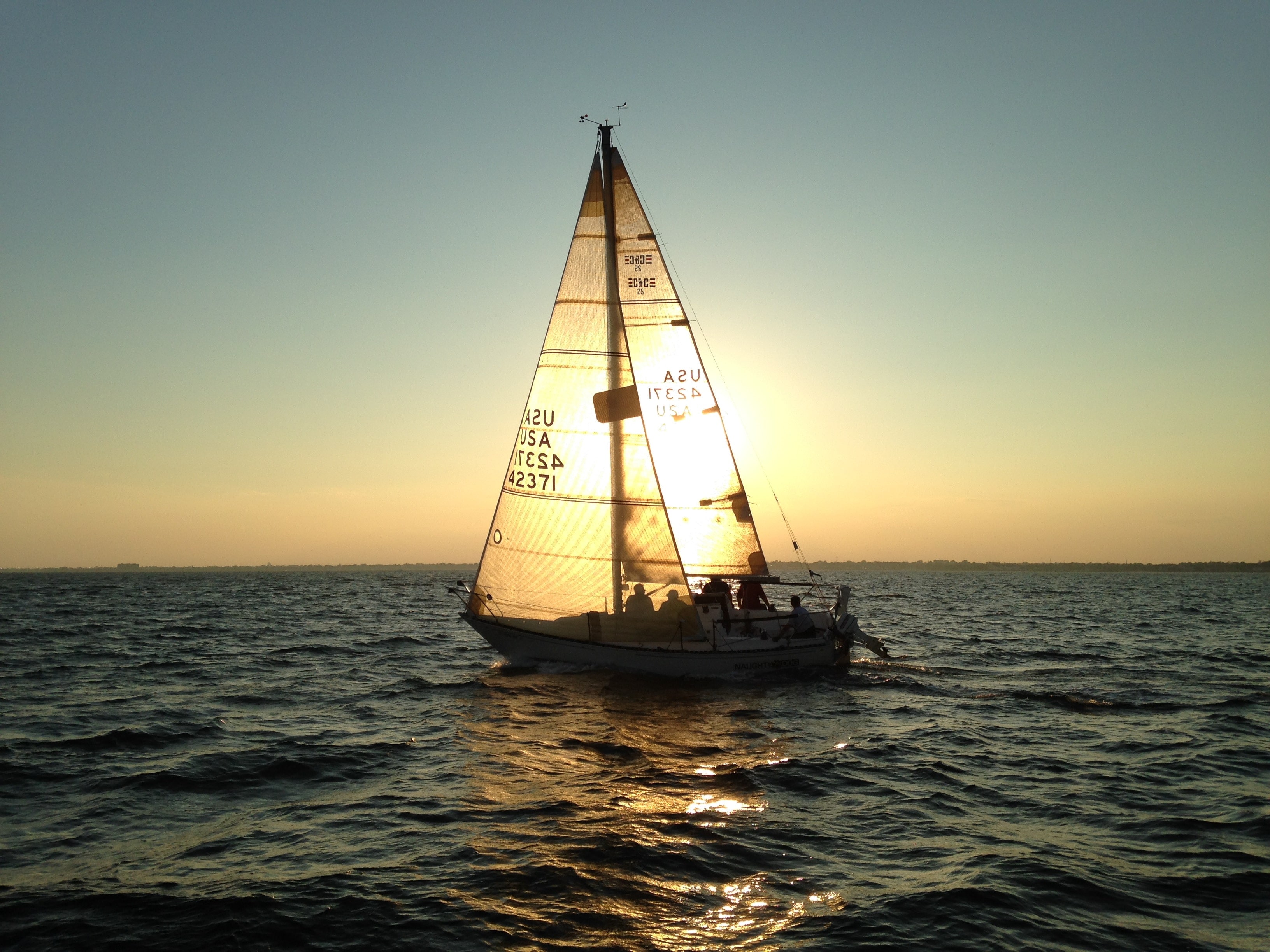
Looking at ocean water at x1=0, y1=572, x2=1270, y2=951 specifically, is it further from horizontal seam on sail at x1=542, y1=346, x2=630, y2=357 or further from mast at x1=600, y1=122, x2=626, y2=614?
horizontal seam on sail at x1=542, y1=346, x2=630, y2=357

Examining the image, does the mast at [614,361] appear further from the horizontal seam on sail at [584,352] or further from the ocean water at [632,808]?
the ocean water at [632,808]

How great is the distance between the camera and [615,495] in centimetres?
2197

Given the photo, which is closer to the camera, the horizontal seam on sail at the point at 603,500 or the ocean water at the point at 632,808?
the ocean water at the point at 632,808

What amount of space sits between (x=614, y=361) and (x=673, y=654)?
7697 millimetres

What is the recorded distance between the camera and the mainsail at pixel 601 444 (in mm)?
21891

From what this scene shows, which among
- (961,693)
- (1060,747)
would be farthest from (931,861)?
(961,693)

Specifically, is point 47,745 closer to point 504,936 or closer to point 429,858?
point 429,858

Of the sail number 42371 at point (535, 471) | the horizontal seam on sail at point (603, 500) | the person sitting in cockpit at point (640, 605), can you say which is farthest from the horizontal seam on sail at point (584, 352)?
the person sitting in cockpit at point (640, 605)

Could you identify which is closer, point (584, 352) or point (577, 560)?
point (577, 560)

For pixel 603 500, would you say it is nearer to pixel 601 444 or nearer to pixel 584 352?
pixel 601 444

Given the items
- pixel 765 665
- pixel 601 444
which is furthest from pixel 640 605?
pixel 601 444

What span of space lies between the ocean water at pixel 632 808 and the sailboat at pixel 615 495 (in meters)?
1.07

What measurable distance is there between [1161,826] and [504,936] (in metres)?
8.38

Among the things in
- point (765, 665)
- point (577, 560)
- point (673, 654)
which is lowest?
point (765, 665)
